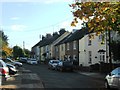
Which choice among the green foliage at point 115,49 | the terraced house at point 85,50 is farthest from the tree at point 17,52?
the green foliage at point 115,49

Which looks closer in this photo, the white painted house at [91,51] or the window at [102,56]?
the window at [102,56]

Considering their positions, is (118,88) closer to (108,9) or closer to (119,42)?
(108,9)

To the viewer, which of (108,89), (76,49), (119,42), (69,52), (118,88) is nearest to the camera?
(118,88)

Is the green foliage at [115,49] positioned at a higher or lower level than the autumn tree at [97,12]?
lower

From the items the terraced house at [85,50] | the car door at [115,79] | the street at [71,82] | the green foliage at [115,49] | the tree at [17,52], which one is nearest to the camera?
the car door at [115,79]

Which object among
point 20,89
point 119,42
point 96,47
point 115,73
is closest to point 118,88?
point 115,73

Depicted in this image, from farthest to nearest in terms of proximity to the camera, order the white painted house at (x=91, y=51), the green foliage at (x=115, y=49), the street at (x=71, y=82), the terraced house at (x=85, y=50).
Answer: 1. the white painted house at (x=91, y=51)
2. the terraced house at (x=85, y=50)
3. the green foliage at (x=115, y=49)
4. the street at (x=71, y=82)

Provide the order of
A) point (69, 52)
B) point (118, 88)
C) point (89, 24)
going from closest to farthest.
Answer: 1. point (118, 88)
2. point (89, 24)
3. point (69, 52)

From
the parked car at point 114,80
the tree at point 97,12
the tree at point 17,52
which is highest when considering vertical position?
the tree at point 17,52

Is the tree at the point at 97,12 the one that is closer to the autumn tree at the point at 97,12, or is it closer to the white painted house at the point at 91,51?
the autumn tree at the point at 97,12

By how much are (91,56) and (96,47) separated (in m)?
1.88

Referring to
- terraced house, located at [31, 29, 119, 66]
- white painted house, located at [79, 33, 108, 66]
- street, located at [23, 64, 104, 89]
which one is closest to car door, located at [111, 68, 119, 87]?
street, located at [23, 64, 104, 89]

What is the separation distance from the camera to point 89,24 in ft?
74.4

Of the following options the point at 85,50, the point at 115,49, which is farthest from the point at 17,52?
the point at 115,49
